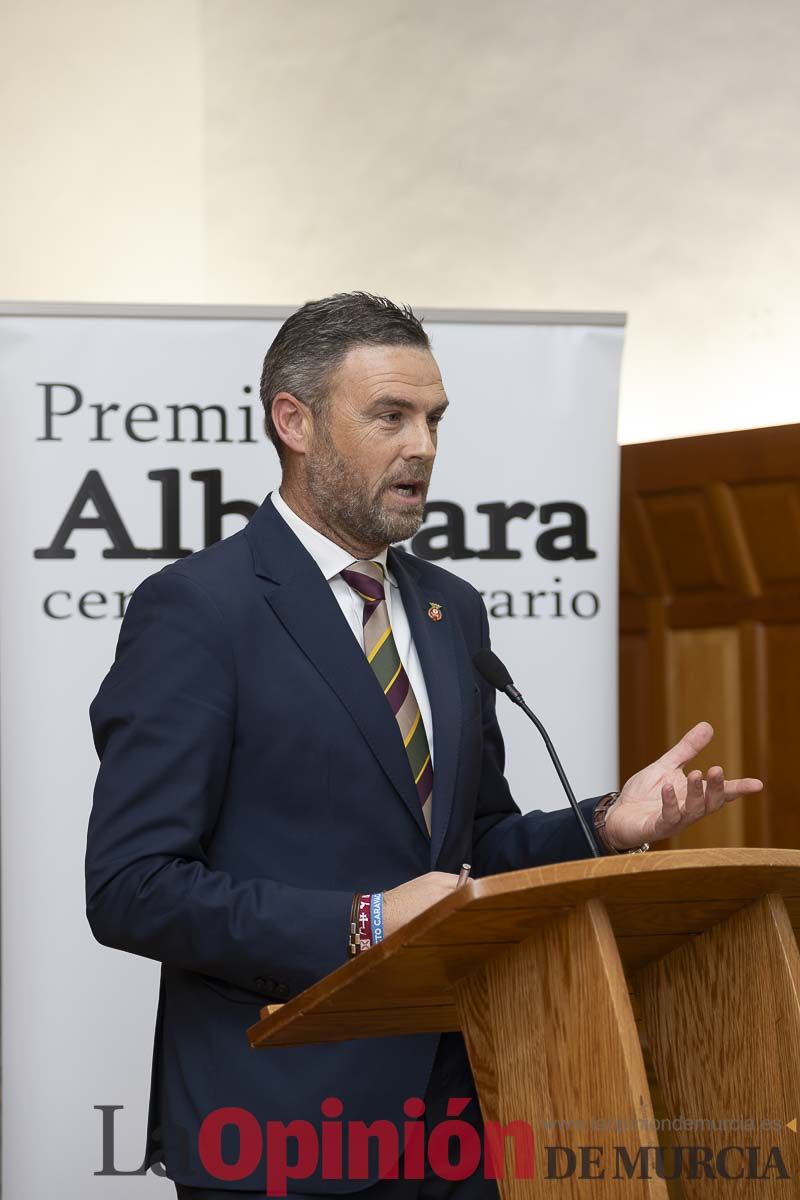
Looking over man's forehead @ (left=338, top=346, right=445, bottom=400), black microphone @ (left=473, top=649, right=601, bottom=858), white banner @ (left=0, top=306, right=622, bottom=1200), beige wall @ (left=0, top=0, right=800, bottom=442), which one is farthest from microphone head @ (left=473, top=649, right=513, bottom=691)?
beige wall @ (left=0, top=0, right=800, bottom=442)

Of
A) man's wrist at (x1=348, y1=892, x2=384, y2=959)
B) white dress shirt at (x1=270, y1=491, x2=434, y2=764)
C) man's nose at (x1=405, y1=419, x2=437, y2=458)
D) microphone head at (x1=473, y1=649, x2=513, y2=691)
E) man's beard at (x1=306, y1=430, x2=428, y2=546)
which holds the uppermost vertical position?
man's nose at (x1=405, y1=419, x2=437, y2=458)

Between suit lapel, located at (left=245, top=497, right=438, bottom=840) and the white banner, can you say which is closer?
suit lapel, located at (left=245, top=497, right=438, bottom=840)

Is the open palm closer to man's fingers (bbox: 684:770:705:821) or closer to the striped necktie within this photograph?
man's fingers (bbox: 684:770:705:821)

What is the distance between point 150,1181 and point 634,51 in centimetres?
342

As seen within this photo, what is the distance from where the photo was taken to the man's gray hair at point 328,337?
2150 millimetres

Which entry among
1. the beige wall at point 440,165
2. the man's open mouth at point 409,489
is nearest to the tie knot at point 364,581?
the man's open mouth at point 409,489

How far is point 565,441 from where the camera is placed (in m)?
3.17

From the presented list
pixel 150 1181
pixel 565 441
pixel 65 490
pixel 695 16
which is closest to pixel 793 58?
pixel 695 16

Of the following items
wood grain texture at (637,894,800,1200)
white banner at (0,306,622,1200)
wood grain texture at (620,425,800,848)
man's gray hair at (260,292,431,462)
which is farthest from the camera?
wood grain texture at (620,425,800,848)

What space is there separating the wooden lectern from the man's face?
0.75 meters

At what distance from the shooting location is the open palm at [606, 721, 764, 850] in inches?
66.2

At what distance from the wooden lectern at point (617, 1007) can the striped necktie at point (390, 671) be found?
1.46 feet

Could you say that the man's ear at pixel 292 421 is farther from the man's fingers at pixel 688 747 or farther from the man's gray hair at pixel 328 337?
the man's fingers at pixel 688 747

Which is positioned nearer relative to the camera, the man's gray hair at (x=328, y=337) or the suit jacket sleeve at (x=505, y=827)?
the suit jacket sleeve at (x=505, y=827)
